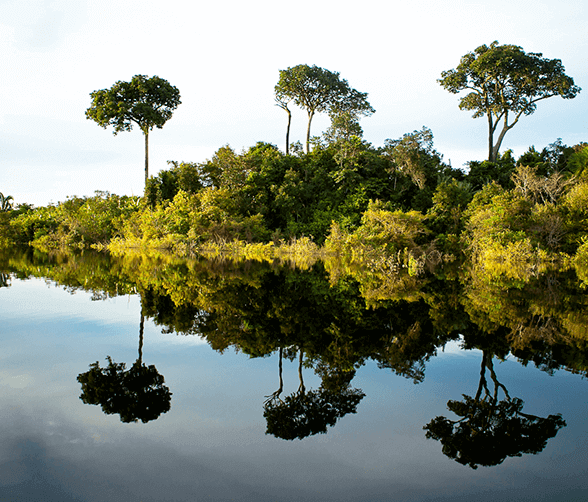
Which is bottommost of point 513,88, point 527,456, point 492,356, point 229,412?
point 527,456

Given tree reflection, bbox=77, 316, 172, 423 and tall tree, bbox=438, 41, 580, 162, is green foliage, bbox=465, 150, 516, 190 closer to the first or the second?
tall tree, bbox=438, 41, 580, 162

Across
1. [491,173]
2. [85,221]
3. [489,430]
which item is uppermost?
[491,173]

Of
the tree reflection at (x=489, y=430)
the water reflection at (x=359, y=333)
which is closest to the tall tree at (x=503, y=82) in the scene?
the water reflection at (x=359, y=333)

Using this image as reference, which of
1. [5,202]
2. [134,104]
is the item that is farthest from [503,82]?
[5,202]

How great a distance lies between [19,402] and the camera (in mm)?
4242

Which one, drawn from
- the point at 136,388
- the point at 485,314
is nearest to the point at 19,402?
the point at 136,388

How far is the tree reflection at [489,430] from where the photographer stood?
3373mm

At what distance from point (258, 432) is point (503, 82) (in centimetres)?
4019

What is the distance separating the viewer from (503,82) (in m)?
35.9

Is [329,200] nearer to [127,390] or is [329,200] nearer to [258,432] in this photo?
[127,390]

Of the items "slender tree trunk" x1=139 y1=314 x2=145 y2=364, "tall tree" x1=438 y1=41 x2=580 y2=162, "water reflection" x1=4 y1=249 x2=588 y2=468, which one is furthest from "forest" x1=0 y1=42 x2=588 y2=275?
"slender tree trunk" x1=139 y1=314 x2=145 y2=364

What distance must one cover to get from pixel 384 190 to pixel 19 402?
33275 mm

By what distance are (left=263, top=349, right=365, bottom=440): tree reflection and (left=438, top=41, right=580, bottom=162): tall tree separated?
36010 mm

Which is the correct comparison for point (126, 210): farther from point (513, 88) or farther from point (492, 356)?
point (492, 356)
